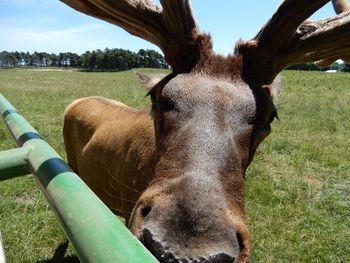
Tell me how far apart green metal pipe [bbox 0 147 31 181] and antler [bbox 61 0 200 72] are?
210cm

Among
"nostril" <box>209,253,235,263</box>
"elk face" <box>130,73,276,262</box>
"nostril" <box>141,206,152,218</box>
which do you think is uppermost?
"elk face" <box>130,73,276,262</box>

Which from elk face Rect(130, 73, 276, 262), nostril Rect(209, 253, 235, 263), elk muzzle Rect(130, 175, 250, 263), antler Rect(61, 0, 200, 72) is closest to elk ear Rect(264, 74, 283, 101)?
elk face Rect(130, 73, 276, 262)

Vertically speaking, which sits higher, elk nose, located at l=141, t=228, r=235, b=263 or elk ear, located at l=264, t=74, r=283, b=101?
elk ear, located at l=264, t=74, r=283, b=101

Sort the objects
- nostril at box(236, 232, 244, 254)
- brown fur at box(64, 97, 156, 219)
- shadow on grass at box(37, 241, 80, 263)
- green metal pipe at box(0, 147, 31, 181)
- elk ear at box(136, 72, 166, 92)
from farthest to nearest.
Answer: shadow on grass at box(37, 241, 80, 263), elk ear at box(136, 72, 166, 92), brown fur at box(64, 97, 156, 219), nostril at box(236, 232, 244, 254), green metal pipe at box(0, 147, 31, 181)

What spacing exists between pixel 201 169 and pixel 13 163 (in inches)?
52.4

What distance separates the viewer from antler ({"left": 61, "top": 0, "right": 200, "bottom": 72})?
10.7 feet

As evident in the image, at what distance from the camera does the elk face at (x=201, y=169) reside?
6.79 ft

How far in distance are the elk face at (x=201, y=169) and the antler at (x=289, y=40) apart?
0.28 m

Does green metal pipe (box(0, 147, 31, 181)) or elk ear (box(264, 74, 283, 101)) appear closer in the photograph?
green metal pipe (box(0, 147, 31, 181))

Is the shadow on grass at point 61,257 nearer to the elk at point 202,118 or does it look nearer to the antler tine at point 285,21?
the elk at point 202,118

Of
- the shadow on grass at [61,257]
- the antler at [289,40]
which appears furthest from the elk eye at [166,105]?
the shadow on grass at [61,257]

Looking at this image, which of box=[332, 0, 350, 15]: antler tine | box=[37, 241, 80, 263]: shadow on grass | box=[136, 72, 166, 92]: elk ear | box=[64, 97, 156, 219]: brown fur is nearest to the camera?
box=[64, 97, 156, 219]: brown fur

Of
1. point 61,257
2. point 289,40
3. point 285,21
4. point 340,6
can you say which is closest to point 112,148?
point 61,257

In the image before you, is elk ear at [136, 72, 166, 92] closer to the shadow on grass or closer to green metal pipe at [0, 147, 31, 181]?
the shadow on grass
